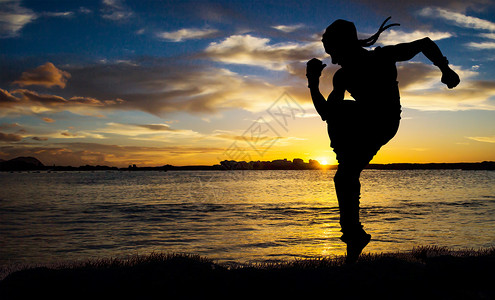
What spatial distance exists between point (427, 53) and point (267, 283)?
11.4 ft

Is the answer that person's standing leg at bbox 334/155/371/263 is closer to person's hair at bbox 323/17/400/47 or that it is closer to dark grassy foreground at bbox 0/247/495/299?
dark grassy foreground at bbox 0/247/495/299

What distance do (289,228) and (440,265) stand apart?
40.5ft

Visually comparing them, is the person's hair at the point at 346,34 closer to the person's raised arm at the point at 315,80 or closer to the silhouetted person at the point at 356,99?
the silhouetted person at the point at 356,99

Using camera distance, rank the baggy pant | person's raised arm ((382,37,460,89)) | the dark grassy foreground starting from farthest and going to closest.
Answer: the baggy pant
person's raised arm ((382,37,460,89))
the dark grassy foreground

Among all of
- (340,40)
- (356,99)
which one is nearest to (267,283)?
(356,99)

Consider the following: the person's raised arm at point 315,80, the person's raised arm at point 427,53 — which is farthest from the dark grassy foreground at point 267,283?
the person's raised arm at point 427,53

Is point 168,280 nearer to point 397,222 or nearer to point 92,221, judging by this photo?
point 397,222

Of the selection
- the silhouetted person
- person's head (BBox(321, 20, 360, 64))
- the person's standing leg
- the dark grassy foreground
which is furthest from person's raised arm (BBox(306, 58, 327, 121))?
the dark grassy foreground

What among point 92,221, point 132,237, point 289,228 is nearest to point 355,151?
point 289,228

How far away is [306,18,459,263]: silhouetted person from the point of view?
463 cm

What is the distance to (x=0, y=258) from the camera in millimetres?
12812

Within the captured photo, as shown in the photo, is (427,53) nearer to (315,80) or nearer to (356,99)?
(356,99)

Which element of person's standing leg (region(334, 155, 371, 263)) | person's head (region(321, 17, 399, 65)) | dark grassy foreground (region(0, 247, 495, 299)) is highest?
person's head (region(321, 17, 399, 65))

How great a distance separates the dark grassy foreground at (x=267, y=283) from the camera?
402 centimetres
